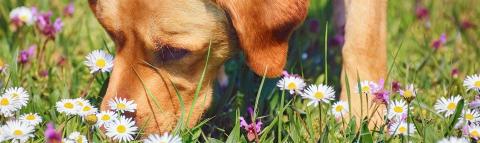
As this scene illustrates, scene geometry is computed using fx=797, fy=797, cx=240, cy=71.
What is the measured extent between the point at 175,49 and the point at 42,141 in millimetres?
656

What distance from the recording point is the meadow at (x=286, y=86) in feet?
8.54

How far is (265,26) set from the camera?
9.91ft

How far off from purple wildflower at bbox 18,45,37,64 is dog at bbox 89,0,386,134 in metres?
0.54

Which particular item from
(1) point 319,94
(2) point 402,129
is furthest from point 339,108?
(2) point 402,129

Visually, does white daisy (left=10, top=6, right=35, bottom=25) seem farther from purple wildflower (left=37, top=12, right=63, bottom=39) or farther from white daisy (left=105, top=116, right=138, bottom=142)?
white daisy (left=105, top=116, right=138, bottom=142)

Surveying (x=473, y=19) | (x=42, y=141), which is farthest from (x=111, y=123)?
(x=473, y=19)

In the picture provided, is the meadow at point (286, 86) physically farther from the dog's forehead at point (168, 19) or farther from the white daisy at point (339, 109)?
the dog's forehead at point (168, 19)

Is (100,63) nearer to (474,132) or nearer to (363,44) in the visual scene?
(363,44)

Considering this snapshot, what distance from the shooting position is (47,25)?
3816 millimetres

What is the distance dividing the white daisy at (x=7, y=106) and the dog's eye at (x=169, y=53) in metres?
0.64

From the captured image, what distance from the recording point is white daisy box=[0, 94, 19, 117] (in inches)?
103

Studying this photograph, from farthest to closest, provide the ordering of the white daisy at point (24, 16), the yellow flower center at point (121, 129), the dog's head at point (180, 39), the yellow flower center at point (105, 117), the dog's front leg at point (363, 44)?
the white daisy at point (24, 16) < the dog's front leg at point (363, 44) < the dog's head at point (180, 39) < the yellow flower center at point (105, 117) < the yellow flower center at point (121, 129)

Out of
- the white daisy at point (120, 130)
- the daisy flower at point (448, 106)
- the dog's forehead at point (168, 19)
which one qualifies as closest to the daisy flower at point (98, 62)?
the dog's forehead at point (168, 19)

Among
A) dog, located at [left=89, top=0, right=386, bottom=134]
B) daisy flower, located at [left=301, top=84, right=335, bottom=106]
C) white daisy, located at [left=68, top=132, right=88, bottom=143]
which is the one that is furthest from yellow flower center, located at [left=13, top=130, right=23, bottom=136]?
daisy flower, located at [left=301, top=84, right=335, bottom=106]
